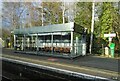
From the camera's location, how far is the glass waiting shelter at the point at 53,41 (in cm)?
1912

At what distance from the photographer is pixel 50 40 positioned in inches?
858

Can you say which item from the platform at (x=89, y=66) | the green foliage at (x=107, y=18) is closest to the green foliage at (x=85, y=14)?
the green foliage at (x=107, y=18)

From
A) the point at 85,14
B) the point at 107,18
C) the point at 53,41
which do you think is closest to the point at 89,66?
the point at 53,41

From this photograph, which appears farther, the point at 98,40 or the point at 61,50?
the point at 98,40

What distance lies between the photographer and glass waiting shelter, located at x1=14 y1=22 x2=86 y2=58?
19.1 m

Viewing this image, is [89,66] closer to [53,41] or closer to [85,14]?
[53,41]

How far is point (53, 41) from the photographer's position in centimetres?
2142

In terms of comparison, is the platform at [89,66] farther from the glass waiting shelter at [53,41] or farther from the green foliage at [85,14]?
the green foliage at [85,14]

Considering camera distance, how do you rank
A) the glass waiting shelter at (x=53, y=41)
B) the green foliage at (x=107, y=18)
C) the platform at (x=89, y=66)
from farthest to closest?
1. the green foliage at (x=107, y=18)
2. the glass waiting shelter at (x=53, y=41)
3. the platform at (x=89, y=66)

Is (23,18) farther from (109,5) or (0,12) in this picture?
(109,5)

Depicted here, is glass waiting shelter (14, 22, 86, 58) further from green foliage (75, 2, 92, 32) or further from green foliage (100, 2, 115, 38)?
green foliage (75, 2, 92, 32)

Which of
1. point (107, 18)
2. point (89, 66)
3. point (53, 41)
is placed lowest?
point (89, 66)

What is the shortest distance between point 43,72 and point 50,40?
9.55 metres

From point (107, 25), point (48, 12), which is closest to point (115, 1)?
point (107, 25)
